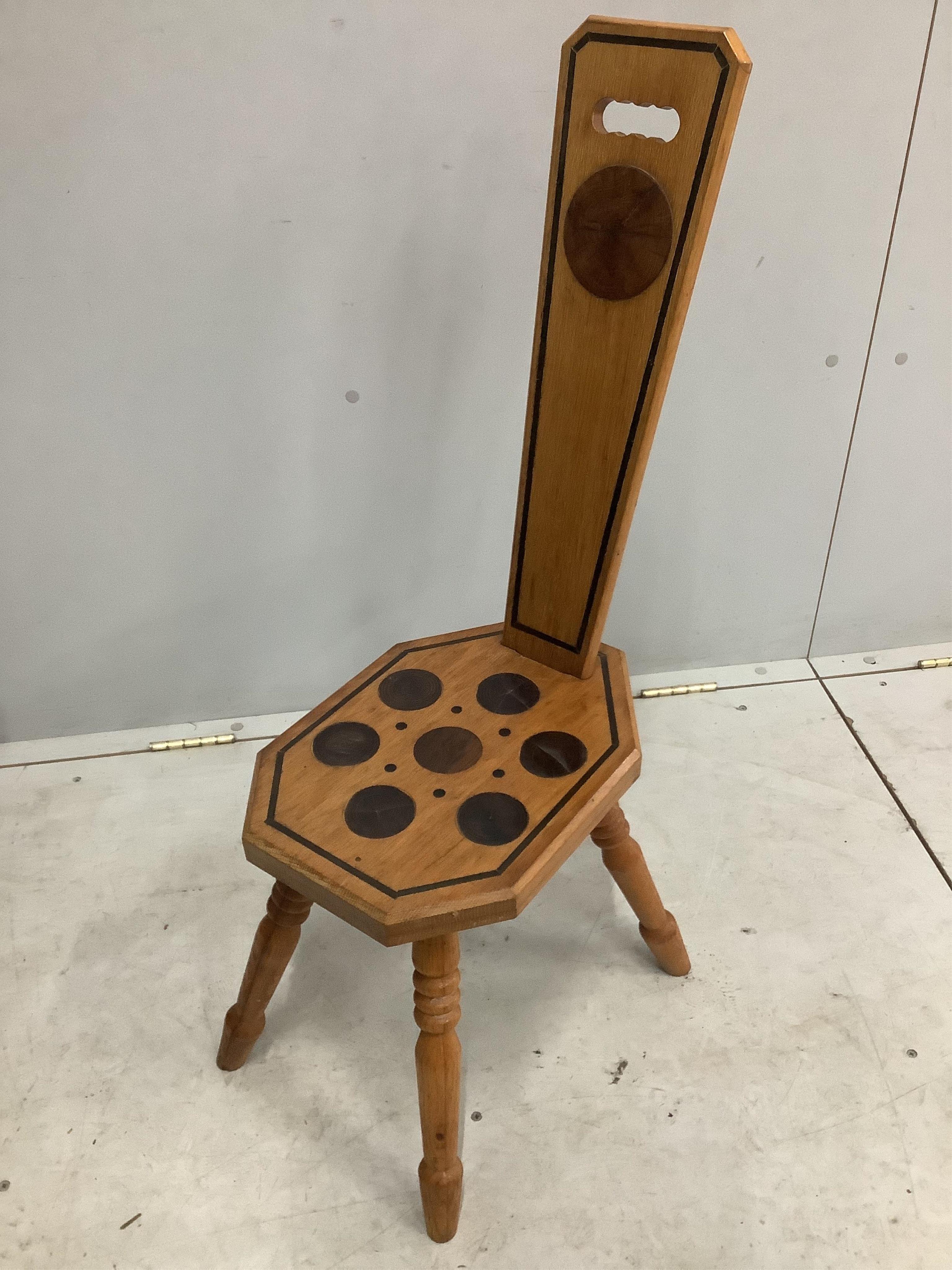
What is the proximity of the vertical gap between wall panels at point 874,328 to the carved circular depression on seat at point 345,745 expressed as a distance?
94 centimetres

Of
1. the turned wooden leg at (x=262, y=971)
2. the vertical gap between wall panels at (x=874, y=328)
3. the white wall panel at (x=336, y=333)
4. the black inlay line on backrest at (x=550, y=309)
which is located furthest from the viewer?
the vertical gap between wall panels at (x=874, y=328)

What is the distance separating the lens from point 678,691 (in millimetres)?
1775

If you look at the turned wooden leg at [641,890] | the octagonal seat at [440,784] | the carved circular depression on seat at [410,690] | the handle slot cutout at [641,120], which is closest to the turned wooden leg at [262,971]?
the octagonal seat at [440,784]

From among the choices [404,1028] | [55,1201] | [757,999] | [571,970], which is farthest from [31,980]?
[757,999]

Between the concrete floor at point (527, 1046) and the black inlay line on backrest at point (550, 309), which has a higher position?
the black inlay line on backrest at point (550, 309)

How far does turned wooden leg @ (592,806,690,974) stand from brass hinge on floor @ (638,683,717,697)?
0.51 metres

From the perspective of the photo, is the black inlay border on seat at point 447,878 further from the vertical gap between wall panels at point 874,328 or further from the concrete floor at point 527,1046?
the vertical gap between wall panels at point 874,328

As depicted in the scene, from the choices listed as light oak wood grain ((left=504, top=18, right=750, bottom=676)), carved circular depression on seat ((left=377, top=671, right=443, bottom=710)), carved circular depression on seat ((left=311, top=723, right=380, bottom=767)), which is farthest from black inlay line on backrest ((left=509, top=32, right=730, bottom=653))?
carved circular depression on seat ((left=311, top=723, right=380, bottom=767))

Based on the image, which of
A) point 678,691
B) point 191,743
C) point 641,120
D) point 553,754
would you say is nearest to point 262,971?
point 553,754

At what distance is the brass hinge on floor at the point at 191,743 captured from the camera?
5.44 ft

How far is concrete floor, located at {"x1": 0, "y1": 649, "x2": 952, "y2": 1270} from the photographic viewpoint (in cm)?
108

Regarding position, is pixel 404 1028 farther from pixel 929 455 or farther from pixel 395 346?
pixel 929 455

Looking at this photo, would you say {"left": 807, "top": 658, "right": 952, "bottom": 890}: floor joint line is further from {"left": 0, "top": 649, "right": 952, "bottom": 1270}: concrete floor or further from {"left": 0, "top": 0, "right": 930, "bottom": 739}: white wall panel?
{"left": 0, "top": 0, "right": 930, "bottom": 739}: white wall panel

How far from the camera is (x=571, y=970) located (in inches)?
52.7
